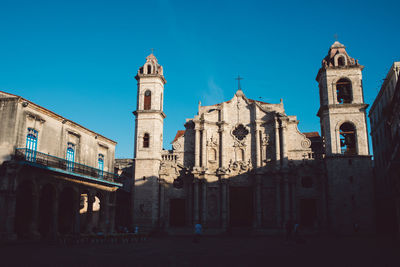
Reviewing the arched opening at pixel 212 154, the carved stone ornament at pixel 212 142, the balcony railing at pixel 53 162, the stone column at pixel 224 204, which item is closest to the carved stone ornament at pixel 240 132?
the carved stone ornament at pixel 212 142

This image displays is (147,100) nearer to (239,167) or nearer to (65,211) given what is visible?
(239,167)

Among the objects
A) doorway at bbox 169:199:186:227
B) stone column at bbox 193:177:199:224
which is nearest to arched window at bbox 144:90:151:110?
stone column at bbox 193:177:199:224

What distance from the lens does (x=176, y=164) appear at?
1462 inches

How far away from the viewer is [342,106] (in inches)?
1345

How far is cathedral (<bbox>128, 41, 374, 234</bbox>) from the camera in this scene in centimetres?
3288

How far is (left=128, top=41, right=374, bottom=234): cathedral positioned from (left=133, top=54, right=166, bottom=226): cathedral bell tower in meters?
0.09

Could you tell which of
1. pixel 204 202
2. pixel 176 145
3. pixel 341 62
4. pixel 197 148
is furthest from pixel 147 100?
pixel 341 62

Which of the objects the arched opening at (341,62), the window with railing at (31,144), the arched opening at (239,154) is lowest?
the window with railing at (31,144)

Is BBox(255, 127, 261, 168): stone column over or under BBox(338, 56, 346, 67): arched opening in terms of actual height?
under

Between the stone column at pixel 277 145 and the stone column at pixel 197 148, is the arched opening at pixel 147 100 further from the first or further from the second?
the stone column at pixel 277 145

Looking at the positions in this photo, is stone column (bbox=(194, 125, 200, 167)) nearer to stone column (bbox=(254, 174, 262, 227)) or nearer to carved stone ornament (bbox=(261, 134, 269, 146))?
stone column (bbox=(254, 174, 262, 227))

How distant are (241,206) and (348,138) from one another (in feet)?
38.5

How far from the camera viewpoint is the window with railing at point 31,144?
77.4 ft

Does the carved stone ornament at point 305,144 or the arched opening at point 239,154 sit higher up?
the carved stone ornament at point 305,144
